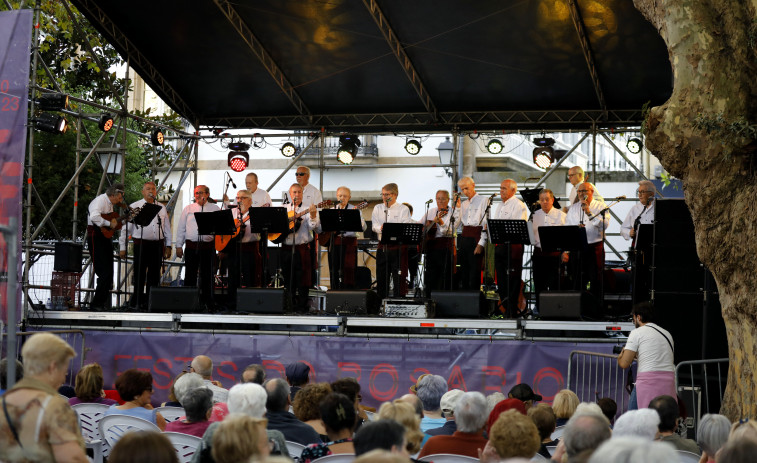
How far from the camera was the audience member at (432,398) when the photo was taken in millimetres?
6650

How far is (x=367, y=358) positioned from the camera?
1110cm

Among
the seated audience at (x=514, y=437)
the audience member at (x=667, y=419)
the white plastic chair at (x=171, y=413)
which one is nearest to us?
the seated audience at (x=514, y=437)

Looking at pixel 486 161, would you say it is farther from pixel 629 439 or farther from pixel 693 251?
pixel 629 439

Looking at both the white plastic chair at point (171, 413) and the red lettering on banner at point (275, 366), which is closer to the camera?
the white plastic chair at point (171, 413)

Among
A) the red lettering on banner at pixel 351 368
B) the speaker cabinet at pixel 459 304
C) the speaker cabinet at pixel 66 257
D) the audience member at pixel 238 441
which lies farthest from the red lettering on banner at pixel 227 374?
the audience member at pixel 238 441

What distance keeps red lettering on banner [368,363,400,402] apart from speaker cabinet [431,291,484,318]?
3.28 feet

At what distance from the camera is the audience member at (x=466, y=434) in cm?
542

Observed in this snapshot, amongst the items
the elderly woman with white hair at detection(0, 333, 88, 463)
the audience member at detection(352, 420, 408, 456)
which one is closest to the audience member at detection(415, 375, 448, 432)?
the audience member at detection(352, 420, 408, 456)

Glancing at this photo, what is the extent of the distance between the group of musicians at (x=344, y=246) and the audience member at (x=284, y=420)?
21.9 feet

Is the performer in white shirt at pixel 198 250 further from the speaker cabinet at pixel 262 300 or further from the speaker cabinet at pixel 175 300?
the speaker cabinet at pixel 262 300

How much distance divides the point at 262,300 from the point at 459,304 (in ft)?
7.93

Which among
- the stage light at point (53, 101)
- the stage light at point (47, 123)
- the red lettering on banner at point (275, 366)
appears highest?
the stage light at point (53, 101)

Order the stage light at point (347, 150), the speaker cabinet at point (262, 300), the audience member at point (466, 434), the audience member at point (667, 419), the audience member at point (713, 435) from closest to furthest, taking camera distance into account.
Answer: the audience member at point (713, 435)
the audience member at point (466, 434)
the audience member at point (667, 419)
the speaker cabinet at point (262, 300)
the stage light at point (347, 150)

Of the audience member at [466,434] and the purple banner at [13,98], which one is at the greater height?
the purple banner at [13,98]
